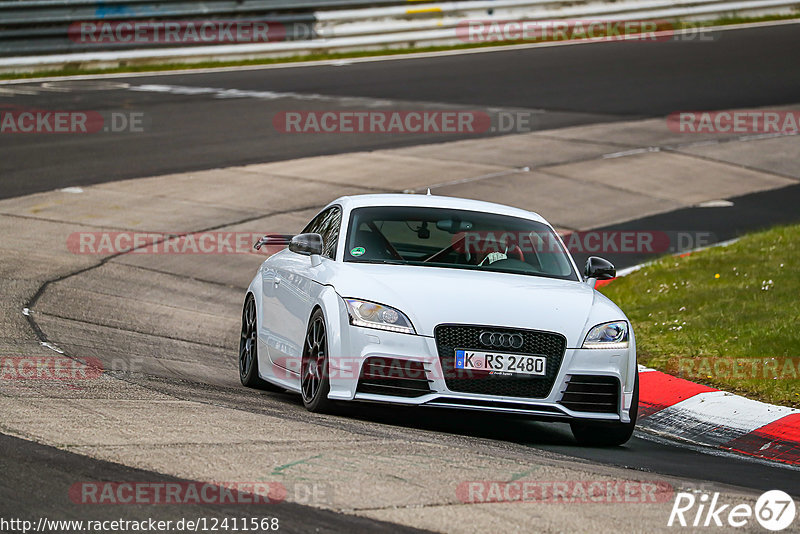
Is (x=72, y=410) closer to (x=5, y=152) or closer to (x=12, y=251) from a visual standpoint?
(x=12, y=251)

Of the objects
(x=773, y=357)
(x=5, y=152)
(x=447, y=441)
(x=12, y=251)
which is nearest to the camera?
(x=447, y=441)

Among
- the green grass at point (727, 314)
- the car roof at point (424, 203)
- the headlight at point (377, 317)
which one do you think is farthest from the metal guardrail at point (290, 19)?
the headlight at point (377, 317)

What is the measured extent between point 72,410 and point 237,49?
926 inches

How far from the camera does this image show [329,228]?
364 inches

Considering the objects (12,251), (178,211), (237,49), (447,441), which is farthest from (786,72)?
(447,441)

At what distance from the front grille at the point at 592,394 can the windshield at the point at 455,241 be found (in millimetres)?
1124

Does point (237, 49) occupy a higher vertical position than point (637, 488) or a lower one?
higher

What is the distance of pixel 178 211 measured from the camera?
54.9 ft

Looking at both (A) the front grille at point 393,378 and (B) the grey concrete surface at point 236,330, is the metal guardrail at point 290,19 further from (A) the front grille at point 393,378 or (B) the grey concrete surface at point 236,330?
(A) the front grille at point 393,378

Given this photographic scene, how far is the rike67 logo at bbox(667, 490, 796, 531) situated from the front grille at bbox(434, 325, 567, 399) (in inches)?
62.4

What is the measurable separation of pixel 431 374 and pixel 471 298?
1.84ft

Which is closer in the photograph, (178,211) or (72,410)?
(72,410)

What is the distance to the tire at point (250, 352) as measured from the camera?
30.8ft

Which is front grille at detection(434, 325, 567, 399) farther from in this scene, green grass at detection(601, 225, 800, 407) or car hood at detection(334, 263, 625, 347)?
green grass at detection(601, 225, 800, 407)
